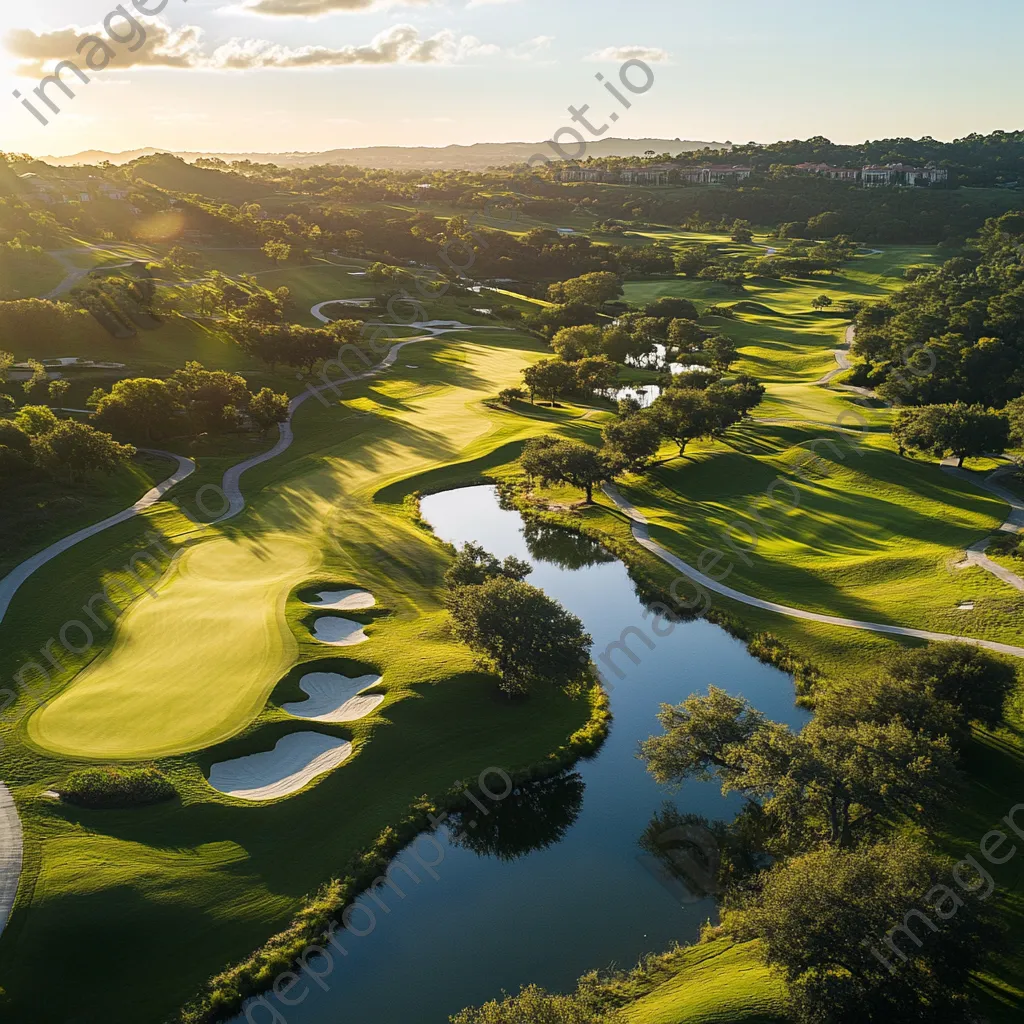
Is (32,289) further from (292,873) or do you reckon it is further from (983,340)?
(983,340)

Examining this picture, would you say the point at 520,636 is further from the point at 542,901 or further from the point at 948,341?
the point at 948,341

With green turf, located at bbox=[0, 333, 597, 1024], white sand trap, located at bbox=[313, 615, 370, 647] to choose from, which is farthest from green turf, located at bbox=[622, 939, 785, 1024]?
white sand trap, located at bbox=[313, 615, 370, 647]

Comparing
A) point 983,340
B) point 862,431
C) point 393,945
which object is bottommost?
point 393,945

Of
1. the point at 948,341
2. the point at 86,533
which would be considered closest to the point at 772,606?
the point at 86,533

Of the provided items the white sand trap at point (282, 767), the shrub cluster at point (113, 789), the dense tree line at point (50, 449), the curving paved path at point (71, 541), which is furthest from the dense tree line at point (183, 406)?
the shrub cluster at point (113, 789)

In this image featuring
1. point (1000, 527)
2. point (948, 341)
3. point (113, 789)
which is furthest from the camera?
point (948, 341)

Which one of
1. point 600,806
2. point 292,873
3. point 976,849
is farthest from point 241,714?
point 976,849
